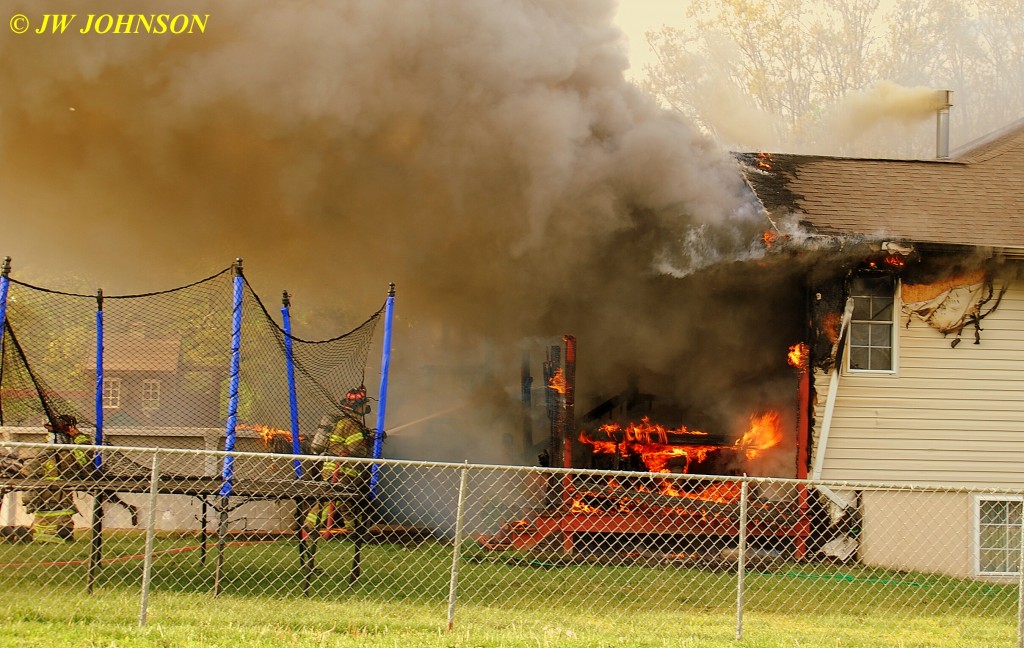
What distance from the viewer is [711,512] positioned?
1058cm

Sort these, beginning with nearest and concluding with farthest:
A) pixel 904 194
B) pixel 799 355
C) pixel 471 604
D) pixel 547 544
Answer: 1. pixel 471 604
2. pixel 547 544
3. pixel 799 355
4. pixel 904 194

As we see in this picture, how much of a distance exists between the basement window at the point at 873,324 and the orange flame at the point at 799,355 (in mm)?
557

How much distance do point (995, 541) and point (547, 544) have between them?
5.16 meters

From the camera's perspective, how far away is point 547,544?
10.4 m

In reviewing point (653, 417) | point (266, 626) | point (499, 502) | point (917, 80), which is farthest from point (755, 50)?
point (266, 626)

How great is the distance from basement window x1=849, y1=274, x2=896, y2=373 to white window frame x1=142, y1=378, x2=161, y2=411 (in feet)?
50.5

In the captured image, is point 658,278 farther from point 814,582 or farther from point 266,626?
point 266,626

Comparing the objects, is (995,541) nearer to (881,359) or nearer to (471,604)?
(881,359)

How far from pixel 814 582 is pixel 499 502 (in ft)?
13.8

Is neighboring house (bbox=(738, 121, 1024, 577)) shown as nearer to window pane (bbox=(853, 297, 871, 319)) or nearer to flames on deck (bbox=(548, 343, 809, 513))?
window pane (bbox=(853, 297, 871, 319))

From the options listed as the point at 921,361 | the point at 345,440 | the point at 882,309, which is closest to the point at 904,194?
the point at 882,309

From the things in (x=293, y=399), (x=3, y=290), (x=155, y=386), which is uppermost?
(x=3, y=290)

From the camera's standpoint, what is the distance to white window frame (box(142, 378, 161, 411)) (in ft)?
70.9

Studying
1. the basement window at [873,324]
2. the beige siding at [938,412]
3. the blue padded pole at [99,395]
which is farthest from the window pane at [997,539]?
the blue padded pole at [99,395]
